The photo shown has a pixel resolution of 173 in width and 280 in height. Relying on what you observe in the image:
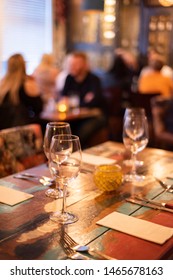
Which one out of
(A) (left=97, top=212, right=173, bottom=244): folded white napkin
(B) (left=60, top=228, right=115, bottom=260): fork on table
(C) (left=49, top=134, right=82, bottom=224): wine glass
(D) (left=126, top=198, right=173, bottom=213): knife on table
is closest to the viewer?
(B) (left=60, top=228, right=115, bottom=260): fork on table

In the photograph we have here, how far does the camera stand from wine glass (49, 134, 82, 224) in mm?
1366

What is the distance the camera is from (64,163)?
142 cm

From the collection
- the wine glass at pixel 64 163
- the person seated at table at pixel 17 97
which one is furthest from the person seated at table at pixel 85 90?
the wine glass at pixel 64 163

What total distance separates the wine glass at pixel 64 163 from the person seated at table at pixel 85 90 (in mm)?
3005

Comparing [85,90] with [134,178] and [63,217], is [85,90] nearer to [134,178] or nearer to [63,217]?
[134,178]

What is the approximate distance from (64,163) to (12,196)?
0.27 m

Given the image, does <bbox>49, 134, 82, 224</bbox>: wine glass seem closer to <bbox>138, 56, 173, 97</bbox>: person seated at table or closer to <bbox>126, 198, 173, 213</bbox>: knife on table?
<bbox>126, 198, 173, 213</bbox>: knife on table

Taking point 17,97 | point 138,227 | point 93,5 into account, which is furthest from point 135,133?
point 93,5

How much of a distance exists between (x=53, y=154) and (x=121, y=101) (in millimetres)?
4168

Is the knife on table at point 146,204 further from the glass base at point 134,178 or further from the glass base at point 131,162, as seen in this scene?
the glass base at point 131,162

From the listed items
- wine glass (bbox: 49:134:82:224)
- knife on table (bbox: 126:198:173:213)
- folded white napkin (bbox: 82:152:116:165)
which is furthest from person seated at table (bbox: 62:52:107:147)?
wine glass (bbox: 49:134:82:224)

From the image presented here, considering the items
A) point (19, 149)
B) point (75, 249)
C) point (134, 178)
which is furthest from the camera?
point (19, 149)

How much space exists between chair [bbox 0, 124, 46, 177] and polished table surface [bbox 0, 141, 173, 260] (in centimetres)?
38

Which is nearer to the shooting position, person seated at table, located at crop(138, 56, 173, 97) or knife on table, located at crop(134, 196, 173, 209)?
knife on table, located at crop(134, 196, 173, 209)
